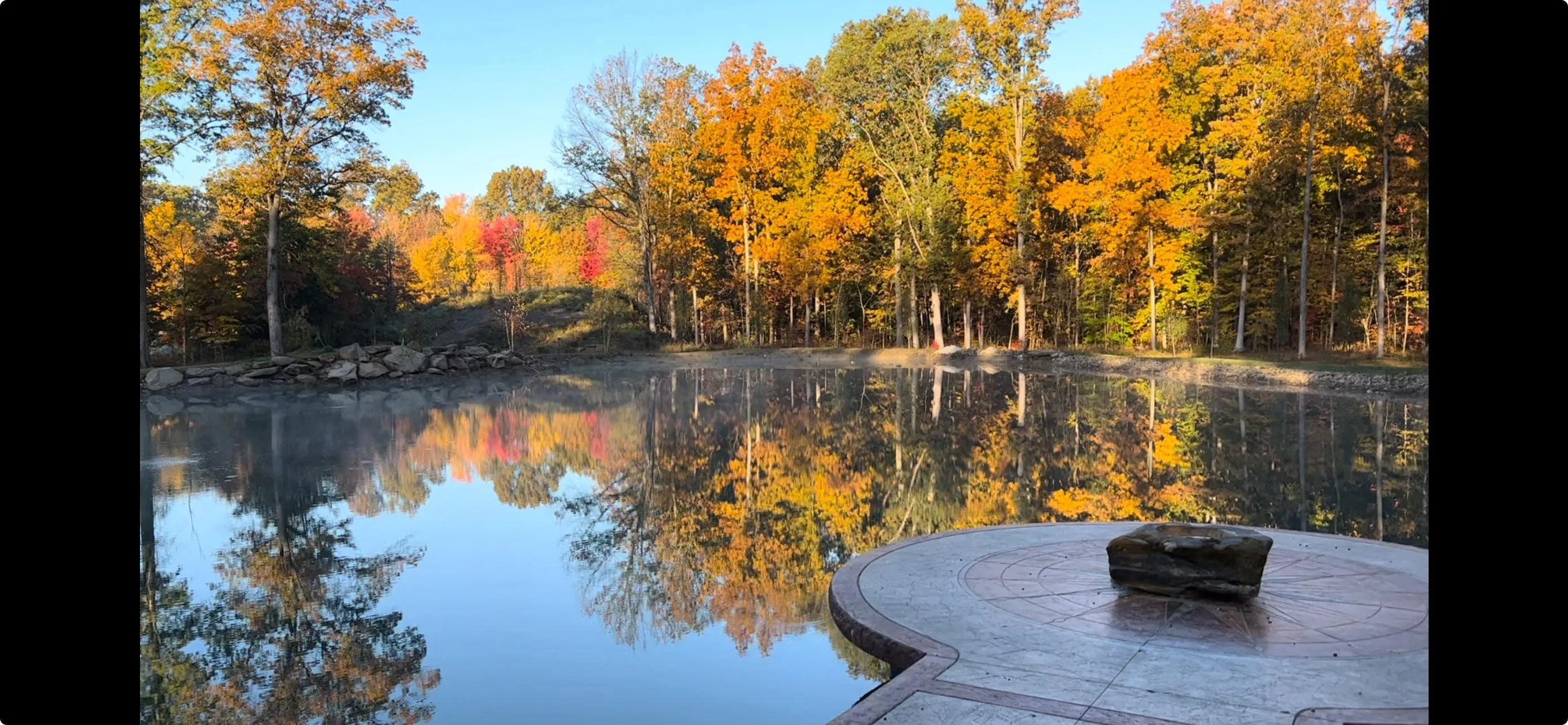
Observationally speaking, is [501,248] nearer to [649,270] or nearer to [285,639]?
[649,270]

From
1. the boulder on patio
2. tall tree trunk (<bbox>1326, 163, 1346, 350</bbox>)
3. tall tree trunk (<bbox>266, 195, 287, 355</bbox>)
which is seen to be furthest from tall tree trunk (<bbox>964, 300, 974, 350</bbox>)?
the boulder on patio

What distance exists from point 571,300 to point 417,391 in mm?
16166

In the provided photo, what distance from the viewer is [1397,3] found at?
66.6ft

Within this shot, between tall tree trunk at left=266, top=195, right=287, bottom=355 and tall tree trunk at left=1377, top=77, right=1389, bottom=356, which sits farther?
tall tree trunk at left=266, top=195, right=287, bottom=355

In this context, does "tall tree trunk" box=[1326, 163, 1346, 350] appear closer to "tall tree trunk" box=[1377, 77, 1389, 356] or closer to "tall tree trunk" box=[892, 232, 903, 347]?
"tall tree trunk" box=[1377, 77, 1389, 356]

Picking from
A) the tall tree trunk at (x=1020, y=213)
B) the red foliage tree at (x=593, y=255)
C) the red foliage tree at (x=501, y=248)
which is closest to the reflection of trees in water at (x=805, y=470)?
the tall tree trunk at (x=1020, y=213)

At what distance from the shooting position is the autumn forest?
22.6m

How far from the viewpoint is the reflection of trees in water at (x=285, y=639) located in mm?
A: 4438

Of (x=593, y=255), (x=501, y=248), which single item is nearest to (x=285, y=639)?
(x=593, y=255)

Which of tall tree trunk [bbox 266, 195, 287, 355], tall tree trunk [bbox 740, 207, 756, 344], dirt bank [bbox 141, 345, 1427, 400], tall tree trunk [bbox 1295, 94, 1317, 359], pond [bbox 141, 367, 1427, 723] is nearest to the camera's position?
pond [bbox 141, 367, 1427, 723]

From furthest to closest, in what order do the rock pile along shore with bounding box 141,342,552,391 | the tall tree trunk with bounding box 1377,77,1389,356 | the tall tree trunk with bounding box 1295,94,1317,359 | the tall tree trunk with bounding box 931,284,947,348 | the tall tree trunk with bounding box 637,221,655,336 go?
the tall tree trunk with bounding box 637,221,655,336
the tall tree trunk with bounding box 931,284,947,348
the rock pile along shore with bounding box 141,342,552,391
the tall tree trunk with bounding box 1295,94,1317,359
the tall tree trunk with bounding box 1377,77,1389,356

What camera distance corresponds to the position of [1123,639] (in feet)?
14.5

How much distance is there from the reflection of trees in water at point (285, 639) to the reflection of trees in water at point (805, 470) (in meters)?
1.32

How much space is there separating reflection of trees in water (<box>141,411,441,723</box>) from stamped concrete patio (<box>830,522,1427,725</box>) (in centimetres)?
253
